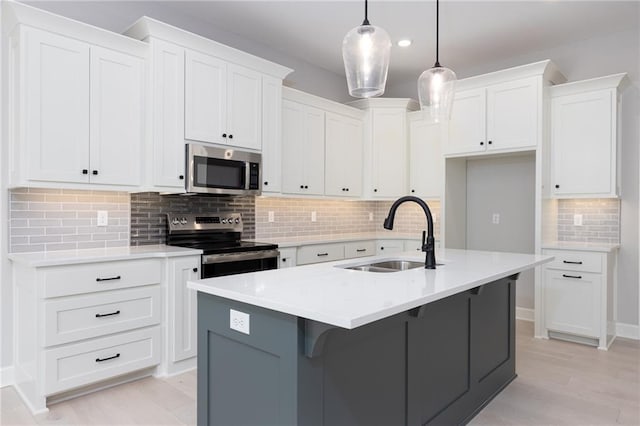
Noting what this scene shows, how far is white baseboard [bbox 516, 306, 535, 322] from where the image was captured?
4.63 metres

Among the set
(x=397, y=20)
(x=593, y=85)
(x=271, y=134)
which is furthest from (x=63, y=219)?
(x=593, y=85)

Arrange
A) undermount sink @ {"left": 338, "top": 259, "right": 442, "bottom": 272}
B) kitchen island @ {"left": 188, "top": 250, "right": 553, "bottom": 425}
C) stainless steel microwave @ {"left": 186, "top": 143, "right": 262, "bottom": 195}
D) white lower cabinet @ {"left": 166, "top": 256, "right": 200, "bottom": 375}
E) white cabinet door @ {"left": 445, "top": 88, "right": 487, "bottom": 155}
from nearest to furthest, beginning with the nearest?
1. kitchen island @ {"left": 188, "top": 250, "right": 553, "bottom": 425}
2. undermount sink @ {"left": 338, "top": 259, "right": 442, "bottom": 272}
3. white lower cabinet @ {"left": 166, "top": 256, "right": 200, "bottom": 375}
4. stainless steel microwave @ {"left": 186, "top": 143, "right": 262, "bottom": 195}
5. white cabinet door @ {"left": 445, "top": 88, "right": 487, "bottom": 155}

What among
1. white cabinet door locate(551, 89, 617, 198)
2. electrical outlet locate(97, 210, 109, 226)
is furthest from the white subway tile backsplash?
white cabinet door locate(551, 89, 617, 198)

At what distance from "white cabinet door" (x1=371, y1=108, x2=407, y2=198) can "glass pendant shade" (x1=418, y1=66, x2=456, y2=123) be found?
2453 mm

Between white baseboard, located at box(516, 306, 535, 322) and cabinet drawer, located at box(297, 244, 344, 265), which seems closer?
cabinet drawer, located at box(297, 244, 344, 265)

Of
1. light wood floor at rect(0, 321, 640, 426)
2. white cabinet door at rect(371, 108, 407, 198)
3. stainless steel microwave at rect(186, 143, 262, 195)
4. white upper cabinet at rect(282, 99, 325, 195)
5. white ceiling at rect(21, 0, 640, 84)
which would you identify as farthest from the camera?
white cabinet door at rect(371, 108, 407, 198)

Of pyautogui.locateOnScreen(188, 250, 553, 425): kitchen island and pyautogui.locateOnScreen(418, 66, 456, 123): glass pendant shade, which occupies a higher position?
pyautogui.locateOnScreen(418, 66, 456, 123): glass pendant shade

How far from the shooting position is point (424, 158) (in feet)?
16.7

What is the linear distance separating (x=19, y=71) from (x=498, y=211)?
4.57 meters

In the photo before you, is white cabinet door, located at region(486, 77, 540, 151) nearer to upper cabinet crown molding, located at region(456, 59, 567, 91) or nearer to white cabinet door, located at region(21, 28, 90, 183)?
upper cabinet crown molding, located at region(456, 59, 567, 91)

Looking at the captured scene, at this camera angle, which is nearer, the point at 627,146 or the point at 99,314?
the point at 99,314

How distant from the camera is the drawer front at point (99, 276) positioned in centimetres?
252

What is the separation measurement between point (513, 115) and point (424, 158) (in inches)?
45.7

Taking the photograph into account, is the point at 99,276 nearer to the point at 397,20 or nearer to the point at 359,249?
the point at 359,249
